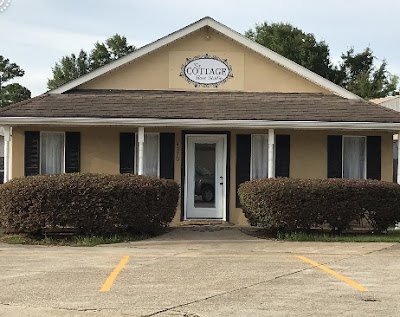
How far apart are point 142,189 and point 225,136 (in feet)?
12.9

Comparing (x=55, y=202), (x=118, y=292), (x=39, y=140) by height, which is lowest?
(x=118, y=292)

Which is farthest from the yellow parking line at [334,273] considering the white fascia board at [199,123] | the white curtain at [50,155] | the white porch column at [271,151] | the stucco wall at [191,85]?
the white curtain at [50,155]

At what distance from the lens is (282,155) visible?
1683 cm

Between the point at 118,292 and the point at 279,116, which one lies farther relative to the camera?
the point at 279,116

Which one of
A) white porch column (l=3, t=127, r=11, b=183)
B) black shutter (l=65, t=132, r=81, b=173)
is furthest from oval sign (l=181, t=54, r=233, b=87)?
white porch column (l=3, t=127, r=11, b=183)

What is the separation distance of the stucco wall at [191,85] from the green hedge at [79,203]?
4.43 meters

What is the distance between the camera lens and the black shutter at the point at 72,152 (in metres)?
16.5

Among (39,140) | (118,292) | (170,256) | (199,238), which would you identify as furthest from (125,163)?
(118,292)

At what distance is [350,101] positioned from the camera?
1744 centimetres

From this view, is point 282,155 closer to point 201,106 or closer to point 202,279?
point 201,106

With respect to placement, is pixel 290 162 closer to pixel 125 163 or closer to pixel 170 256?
pixel 125 163

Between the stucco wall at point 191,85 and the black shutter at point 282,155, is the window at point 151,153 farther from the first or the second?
the black shutter at point 282,155

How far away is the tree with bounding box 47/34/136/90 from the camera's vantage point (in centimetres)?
5819

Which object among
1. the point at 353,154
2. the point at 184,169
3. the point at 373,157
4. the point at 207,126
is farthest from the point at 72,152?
the point at 373,157
